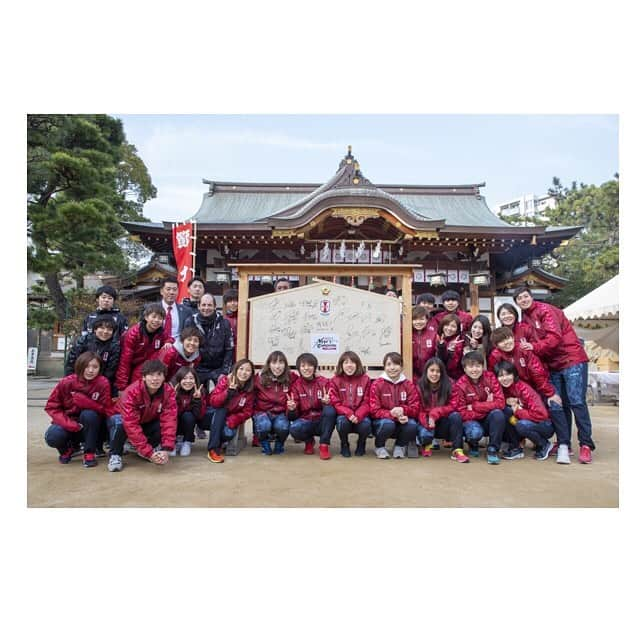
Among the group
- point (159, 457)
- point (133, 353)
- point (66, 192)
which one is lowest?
point (159, 457)

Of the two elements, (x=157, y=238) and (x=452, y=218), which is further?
(x=452, y=218)

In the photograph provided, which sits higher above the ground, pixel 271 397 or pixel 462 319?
pixel 462 319

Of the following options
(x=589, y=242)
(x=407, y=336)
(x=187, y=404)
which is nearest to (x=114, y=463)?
(x=187, y=404)

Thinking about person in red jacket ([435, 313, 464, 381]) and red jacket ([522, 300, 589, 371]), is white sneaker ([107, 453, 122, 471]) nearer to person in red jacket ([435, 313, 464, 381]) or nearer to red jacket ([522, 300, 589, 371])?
person in red jacket ([435, 313, 464, 381])

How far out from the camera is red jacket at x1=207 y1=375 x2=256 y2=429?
4070 millimetres

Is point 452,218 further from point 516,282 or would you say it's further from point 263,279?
point 263,279

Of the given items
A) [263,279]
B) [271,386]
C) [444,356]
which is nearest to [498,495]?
[444,356]

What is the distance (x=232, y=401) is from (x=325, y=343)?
1168 mm

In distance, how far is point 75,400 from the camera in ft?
12.5

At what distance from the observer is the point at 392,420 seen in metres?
4.03

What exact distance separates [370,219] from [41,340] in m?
13.9

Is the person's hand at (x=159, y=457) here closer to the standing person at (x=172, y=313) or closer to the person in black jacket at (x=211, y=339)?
the person in black jacket at (x=211, y=339)

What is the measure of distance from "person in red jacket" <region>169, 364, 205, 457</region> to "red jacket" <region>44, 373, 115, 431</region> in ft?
1.93

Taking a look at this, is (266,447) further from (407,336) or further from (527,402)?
(527,402)
